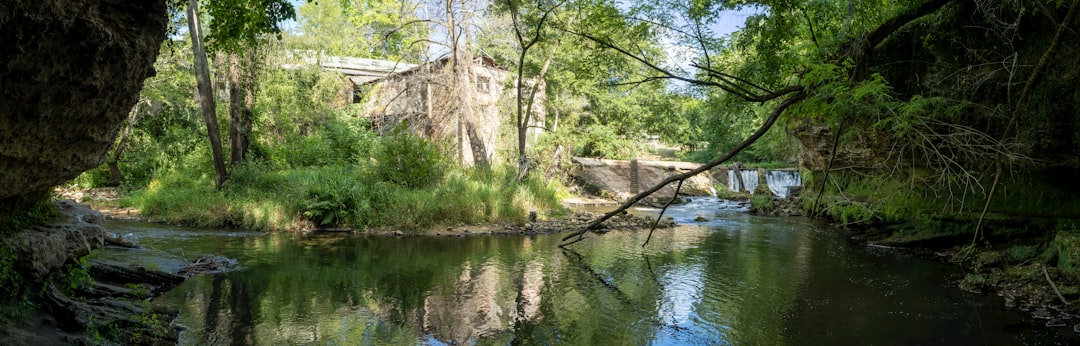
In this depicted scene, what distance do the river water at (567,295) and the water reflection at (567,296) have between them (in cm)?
3

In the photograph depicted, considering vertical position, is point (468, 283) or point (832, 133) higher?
point (832, 133)

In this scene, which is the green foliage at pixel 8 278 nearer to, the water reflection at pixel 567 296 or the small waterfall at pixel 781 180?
the water reflection at pixel 567 296

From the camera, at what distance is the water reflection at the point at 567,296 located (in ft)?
21.9

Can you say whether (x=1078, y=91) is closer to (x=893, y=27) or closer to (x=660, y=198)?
(x=893, y=27)

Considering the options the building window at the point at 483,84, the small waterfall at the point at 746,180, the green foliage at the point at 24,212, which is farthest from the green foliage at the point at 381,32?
the small waterfall at the point at 746,180

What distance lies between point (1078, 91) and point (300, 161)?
64.9ft

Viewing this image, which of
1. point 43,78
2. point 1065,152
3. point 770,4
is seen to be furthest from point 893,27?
point 43,78

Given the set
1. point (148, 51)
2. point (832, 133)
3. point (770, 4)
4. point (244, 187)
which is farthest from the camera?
point (244, 187)

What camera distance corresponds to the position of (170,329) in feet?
20.2

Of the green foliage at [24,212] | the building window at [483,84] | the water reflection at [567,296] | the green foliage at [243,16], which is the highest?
the building window at [483,84]

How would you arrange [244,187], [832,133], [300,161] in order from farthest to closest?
[300,161] < [244,187] < [832,133]

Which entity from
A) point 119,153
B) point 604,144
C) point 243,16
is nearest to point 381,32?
point 119,153

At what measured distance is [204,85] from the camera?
1569 centimetres

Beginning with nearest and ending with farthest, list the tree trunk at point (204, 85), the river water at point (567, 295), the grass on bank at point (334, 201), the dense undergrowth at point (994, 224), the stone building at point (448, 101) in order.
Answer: the river water at point (567, 295), the dense undergrowth at point (994, 224), the grass on bank at point (334, 201), the tree trunk at point (204, 85), the stone building at point (448, 101)
